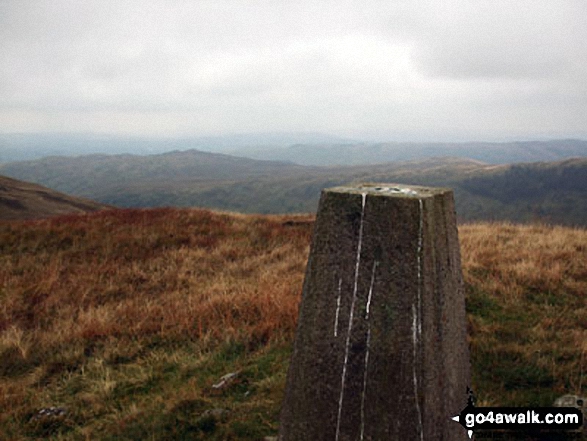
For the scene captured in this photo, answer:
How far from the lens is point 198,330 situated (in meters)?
6.50

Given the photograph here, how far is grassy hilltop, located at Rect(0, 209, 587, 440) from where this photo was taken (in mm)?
4453

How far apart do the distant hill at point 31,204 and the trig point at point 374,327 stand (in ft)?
125

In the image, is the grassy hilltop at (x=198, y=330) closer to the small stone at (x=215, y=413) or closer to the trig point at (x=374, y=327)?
the small stone at (x=215, y=413)

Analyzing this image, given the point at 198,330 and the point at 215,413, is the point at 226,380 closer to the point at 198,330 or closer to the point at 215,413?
the point at 215,413

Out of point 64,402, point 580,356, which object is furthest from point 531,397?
point 64,402

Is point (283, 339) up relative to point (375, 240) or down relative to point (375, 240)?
down

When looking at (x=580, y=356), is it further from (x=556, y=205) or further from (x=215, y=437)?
(x=556, y=205)

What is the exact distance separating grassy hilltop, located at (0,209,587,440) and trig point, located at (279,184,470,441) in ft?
5.27

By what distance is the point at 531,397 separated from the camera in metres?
4.12

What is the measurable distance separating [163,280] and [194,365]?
13.8 feet

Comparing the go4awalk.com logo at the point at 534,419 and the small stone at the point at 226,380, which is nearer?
the go4awalk.com logo at the point at 534,419

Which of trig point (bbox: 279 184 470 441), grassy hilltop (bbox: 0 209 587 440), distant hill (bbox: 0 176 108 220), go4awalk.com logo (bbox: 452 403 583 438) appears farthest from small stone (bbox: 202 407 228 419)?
distant hill (bbox: 0 176 108 220)

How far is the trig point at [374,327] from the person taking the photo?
2.51m

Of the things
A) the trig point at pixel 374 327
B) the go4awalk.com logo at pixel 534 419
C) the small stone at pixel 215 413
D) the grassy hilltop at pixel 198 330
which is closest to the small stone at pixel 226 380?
the grassy hilltop at pixel 198 330
